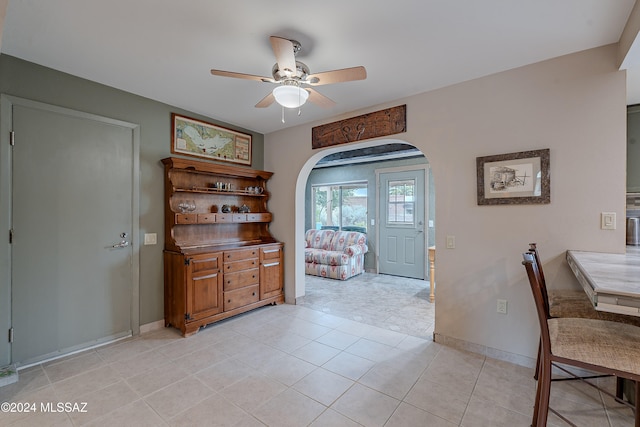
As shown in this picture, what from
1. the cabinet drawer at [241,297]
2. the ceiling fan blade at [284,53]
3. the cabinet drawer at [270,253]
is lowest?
the cabinet drawer at [241,297]

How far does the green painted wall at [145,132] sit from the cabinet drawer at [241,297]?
0.71m

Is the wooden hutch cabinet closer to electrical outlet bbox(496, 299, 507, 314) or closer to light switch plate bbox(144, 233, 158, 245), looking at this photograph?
light switch plate bbox(144, 233, 158, 245)

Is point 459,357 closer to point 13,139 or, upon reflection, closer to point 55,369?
point 55,369

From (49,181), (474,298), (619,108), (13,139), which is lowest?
(474,298)

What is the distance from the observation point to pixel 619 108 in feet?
6.70

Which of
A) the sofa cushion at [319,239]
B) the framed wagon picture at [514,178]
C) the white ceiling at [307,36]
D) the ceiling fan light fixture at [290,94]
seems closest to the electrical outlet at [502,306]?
the framed wagon picture at [514,178]

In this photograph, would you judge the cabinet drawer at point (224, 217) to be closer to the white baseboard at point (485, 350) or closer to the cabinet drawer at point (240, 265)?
the cabinet drawer at point (240, 265)

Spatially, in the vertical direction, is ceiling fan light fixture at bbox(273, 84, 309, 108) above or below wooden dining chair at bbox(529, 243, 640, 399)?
above

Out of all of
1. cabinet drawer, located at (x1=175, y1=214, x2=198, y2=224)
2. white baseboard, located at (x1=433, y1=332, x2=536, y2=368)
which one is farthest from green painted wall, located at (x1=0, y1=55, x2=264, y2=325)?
white baseboard, located at (x1=433, y1=332, x2=536, y2=368)

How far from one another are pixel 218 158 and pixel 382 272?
13.0ft

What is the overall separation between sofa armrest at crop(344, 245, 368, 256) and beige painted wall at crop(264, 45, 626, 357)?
110 inches

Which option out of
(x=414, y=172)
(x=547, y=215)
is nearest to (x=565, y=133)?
(x=547, y=215)

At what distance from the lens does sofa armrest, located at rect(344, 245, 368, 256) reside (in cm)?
555

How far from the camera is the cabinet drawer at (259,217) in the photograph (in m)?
3.87
